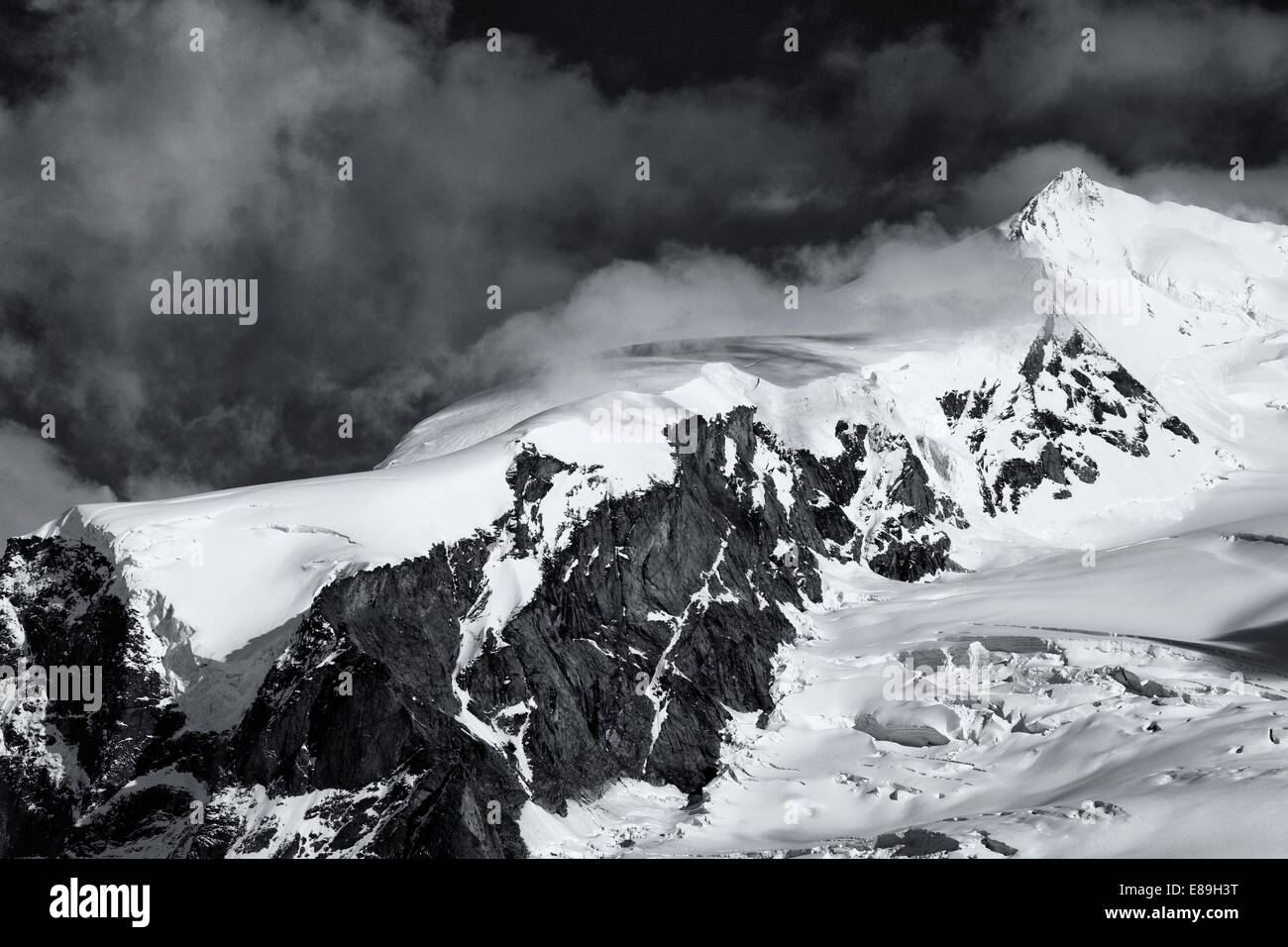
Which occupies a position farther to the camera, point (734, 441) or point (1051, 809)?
point (734, 441)

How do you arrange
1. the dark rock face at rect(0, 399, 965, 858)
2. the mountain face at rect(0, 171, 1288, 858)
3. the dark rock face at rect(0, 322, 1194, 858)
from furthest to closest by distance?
the mountain face at rect(0, 171, 1288, 858), the dark rock face at rect(0, 322, 1194, 858), the dark rock face at rect(0, 399, 965, 858)

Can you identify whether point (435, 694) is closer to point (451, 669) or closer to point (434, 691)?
point (434, 691)

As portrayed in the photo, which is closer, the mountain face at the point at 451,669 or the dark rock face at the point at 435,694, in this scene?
the dark rock face at the point at 435,694

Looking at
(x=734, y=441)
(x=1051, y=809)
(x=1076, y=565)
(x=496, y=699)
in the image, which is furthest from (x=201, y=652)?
(x=1076, y=565)

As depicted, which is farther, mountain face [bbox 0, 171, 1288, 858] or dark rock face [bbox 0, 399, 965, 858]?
mountain face [bbox 0, 171, 1288, 858]

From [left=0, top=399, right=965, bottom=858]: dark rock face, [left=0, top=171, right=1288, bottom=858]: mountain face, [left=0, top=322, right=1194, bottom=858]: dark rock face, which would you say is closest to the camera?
[left=0, top=399, right=965, bottom=858]: dark rock face

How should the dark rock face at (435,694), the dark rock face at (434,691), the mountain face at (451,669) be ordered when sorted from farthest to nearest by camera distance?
1. the mountain face at (451,669)
2. the dark rock face at (434,691)
3. the dark rock face at (435,694)

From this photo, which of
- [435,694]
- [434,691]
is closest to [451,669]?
[434,691]

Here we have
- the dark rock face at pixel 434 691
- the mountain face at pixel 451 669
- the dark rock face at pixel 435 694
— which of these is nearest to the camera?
the dark rock face at pixel 435 694

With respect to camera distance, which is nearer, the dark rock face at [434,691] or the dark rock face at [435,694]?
the dark rock face at [435,694]
